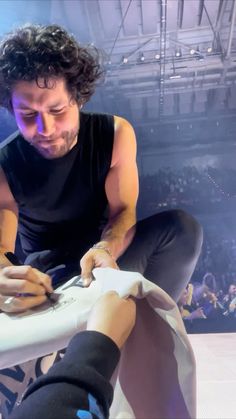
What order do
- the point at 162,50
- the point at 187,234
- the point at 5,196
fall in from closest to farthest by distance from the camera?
1. the point at 187,234
2. the point at 5,196
3. the point at 162,50

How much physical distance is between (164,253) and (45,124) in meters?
0.35

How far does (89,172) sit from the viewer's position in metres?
0.87

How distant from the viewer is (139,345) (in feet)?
1.55

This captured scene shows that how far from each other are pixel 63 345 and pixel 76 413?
0.24m

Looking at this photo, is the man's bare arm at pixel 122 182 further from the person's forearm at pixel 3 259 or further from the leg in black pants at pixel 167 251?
the person's forearm at pixel 3 259

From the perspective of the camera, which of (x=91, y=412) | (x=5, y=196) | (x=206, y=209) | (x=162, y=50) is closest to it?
(x=91, y=412)

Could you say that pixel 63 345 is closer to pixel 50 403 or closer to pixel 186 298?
pixel 50 403

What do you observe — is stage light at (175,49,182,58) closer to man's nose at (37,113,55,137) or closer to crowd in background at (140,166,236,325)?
crowd in background at (140,166,236,325)

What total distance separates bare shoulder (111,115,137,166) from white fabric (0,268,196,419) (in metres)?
0.42

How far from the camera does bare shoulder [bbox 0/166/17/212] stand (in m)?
0.86

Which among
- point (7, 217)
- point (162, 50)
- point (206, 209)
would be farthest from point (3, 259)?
point (206, 209)

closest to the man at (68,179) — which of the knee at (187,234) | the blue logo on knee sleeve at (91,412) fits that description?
the knee at (187,234)

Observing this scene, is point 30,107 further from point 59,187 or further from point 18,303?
point 18,303

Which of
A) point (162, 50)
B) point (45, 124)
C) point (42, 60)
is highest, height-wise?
point (42, 60)
